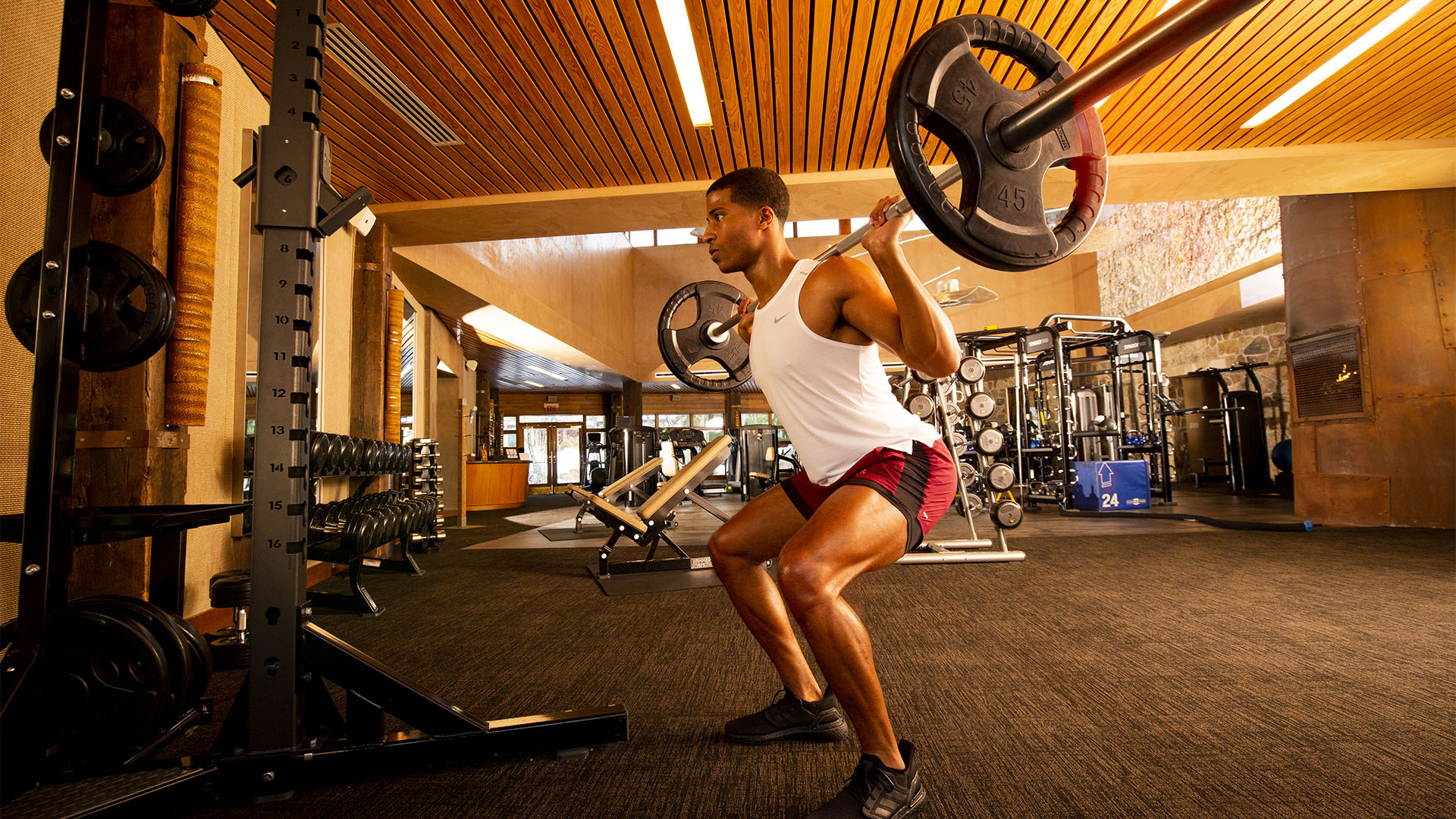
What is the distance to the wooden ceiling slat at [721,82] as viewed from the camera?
3215mm

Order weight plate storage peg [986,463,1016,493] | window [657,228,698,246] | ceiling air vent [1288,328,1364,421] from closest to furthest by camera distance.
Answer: ceiling air vent [1288,328,1364,421] → weight plate storage peg [986,463,1016,493] → window [657,228,698,246]

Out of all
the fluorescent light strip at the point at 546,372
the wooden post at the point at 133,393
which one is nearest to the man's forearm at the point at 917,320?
the wooden post at the point at 133,393

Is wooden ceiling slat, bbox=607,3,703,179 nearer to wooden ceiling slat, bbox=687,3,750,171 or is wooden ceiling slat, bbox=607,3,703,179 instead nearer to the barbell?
wooden ceiling slat, bbox=687,3,750,171

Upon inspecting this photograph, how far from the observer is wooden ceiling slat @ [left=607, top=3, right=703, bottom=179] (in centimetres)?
323

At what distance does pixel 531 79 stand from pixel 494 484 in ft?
26.3

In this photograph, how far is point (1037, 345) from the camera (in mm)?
7414

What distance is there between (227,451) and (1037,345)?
746cm

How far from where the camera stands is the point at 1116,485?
6.88m

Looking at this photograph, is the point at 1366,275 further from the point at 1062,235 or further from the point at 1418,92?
the point at 1062,235

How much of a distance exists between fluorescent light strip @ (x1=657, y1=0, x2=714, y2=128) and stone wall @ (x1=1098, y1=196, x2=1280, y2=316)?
23.2 feet

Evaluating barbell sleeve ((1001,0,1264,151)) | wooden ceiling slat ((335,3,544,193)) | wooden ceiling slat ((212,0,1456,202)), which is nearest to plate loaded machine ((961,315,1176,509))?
wooden ceiling slat ((212,0,1456,202))

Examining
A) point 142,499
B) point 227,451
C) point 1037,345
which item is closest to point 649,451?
point 1037,345

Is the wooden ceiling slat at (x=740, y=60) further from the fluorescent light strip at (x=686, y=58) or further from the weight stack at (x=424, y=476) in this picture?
the weight stack at (x=424, y=476)

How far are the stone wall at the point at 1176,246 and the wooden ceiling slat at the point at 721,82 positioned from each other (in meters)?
6.64
